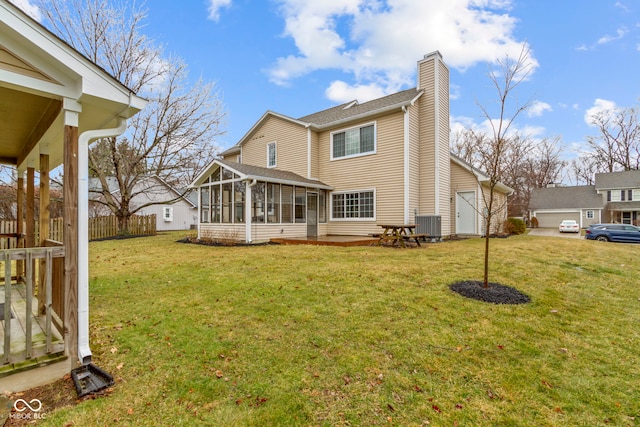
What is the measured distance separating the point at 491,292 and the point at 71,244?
5775mm

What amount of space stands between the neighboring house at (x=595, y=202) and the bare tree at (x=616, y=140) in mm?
3462

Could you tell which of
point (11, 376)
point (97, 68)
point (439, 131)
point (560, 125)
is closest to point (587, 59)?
point (439, 131)

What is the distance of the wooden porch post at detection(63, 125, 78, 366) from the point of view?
9.12ft

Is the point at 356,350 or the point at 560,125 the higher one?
the point at 560,125

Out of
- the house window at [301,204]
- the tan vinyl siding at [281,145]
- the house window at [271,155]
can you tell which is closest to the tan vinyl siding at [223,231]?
the house window at [301,204]

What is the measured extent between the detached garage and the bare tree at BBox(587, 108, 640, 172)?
13.3 ft

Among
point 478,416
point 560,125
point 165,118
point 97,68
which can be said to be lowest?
point 478,416

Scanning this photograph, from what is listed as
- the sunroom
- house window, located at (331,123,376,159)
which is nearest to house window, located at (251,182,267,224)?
the sunroom

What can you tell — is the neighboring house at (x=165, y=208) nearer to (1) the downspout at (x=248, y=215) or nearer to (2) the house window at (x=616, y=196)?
(1) the downspout at (x=248, y=215)

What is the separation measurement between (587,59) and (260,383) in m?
21.0

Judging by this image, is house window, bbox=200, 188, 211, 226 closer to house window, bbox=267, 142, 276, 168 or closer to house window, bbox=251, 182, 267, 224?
house window, bbox=251, 182, 267, 224

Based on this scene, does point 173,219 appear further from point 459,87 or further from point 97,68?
point 97,68

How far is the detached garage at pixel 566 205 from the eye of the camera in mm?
32306

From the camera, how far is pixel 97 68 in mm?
2873
